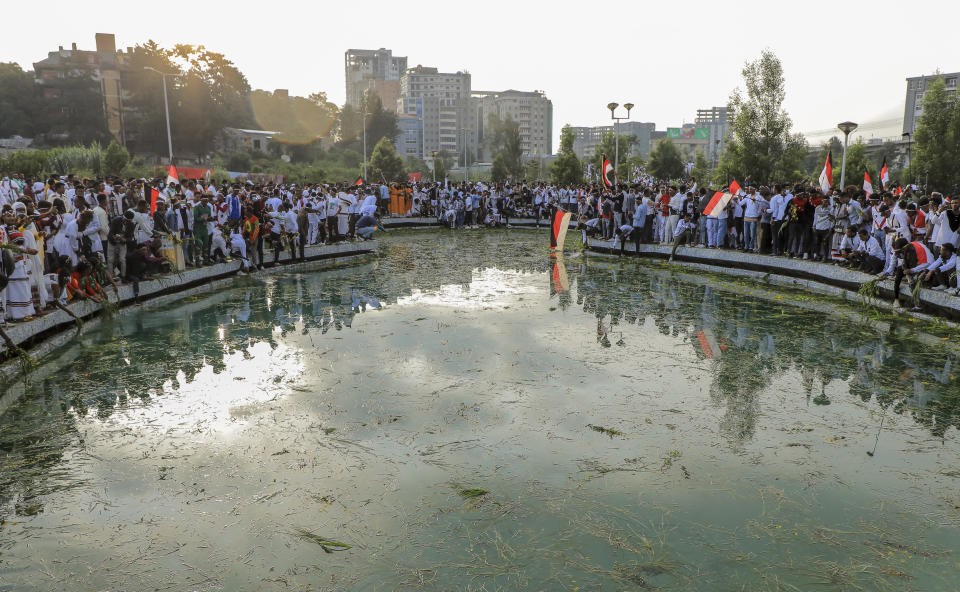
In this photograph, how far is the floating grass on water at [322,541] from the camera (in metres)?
4.36

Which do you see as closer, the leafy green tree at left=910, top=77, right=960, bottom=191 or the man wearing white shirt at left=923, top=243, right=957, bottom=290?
the man wearing white shirt at left=923, top=243, right=957, bottom=290

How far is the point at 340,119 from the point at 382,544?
103m

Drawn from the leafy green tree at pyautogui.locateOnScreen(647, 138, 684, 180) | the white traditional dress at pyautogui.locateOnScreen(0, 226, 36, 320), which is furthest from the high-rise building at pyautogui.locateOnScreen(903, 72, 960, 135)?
the white traditional dress at pyautogui.locateOnScreen(0, 226, 36, 320)

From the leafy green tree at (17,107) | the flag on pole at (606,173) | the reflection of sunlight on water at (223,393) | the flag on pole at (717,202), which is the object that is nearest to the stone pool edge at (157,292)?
the reflection of sunlight on water at (223,393)

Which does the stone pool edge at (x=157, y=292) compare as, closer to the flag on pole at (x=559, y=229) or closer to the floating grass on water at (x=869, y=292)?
the flag on pole at (x=559, y=229)

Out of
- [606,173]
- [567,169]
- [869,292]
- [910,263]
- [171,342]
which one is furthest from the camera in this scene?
[567,169]

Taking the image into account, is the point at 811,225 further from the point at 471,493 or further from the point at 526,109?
the point at 526,109

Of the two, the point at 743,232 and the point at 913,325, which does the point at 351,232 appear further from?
the point at 913,325

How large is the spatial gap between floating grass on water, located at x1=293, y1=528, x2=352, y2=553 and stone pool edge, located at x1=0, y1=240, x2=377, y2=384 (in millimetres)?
4507

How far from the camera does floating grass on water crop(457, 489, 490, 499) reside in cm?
503

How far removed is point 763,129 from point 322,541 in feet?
106

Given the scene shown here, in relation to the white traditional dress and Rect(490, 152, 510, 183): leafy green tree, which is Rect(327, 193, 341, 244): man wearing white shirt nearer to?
the white traditional dress

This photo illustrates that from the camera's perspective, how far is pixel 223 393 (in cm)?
738

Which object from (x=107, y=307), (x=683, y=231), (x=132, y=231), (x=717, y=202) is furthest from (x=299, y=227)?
(x=717, y=202)
